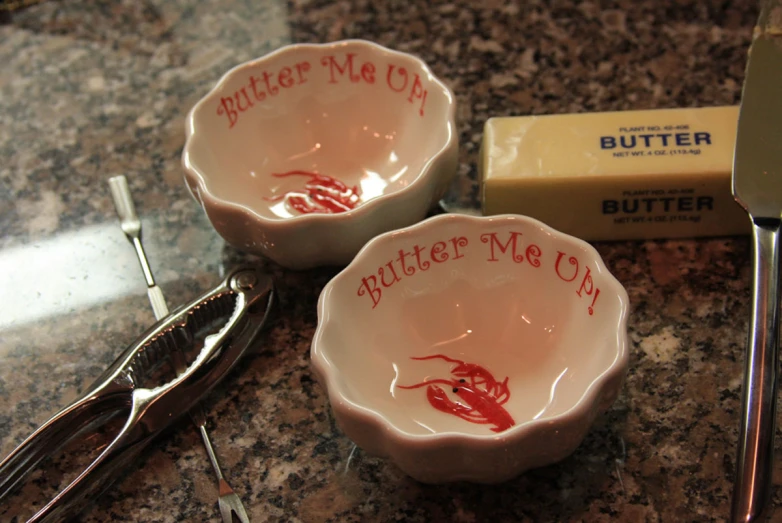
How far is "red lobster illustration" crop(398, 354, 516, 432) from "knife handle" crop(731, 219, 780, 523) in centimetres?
18

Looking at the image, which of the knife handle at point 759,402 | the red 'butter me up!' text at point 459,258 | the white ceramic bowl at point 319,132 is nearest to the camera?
the knife handle at point 759,402

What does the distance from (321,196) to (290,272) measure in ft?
0.36

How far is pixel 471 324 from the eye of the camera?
0.74m

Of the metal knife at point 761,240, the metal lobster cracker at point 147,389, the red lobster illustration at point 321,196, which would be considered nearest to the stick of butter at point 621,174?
the metal knife at point 761,240

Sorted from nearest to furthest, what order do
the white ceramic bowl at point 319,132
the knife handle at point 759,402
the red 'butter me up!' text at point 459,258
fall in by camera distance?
the knife handle at point 759,402 < the red 'butter me up!' text at point 459,258 < the white ceramic bowl at point 319,132

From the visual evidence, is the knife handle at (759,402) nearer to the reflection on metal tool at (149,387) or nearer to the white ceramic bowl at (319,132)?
the white ceramic bowl at (319,132)

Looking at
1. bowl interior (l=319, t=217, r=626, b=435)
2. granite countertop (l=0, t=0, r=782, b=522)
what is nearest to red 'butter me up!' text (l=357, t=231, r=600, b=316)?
bowl interior (l=319, t=217, r=626, b=435)

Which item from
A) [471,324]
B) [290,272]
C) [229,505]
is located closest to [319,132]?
[290,272]

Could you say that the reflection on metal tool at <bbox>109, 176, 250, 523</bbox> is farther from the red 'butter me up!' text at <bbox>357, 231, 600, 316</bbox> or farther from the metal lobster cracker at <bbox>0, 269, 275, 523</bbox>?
the red 'butter me up!' text at <bbox>357, 231, 600, 316</bbox>

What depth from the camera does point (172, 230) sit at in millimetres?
908

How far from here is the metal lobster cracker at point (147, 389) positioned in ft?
2.11

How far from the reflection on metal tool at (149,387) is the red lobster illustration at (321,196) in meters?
0.14

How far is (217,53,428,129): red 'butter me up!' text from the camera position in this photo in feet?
2.95

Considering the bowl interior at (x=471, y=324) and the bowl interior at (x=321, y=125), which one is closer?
the bowl interior at (x=471, y=324)
